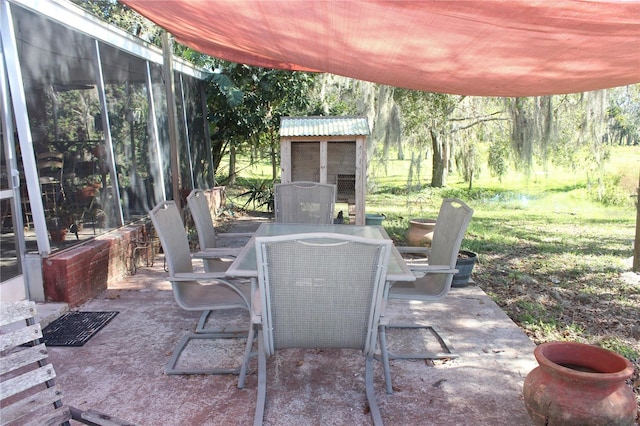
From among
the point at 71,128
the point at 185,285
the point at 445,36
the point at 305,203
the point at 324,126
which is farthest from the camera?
the point at 324,126

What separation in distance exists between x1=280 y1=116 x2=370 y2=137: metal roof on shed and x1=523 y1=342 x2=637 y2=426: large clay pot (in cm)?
397

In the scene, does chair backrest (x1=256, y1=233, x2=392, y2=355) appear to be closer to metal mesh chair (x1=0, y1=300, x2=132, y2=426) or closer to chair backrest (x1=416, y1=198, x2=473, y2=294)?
metal mesh chair (x1=0, y1=300, x2=132, y2=426)

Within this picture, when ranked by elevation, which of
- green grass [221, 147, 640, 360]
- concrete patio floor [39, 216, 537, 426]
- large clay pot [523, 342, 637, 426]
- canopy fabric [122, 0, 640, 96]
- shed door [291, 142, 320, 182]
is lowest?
green grass [221, 147, 640, 360]

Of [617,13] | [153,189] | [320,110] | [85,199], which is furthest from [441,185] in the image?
[617,13]

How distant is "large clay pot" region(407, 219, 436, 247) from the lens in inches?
205

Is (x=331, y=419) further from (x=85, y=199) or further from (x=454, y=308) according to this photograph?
(x=85, y=199)

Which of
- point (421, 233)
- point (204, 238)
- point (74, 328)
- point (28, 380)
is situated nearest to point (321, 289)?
point (28, 380)

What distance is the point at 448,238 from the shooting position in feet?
9.07

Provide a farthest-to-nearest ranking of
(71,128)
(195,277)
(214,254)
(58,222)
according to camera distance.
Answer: (71,128) < (58,222) < (214,254) < (195,277)

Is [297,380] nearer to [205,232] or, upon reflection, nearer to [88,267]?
[205,232]

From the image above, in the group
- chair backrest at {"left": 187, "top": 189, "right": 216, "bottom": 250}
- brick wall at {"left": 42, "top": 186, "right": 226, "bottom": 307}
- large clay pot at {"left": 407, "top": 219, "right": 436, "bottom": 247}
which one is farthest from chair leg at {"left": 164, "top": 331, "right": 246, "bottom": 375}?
large clay pot at {"left": 407, "top": 219, "right": 436, "bottom": 247}

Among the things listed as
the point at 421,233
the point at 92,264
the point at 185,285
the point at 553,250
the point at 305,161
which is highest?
the point at 305,161

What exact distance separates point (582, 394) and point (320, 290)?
1122 mm

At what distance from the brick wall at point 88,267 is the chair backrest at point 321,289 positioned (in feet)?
7.02
